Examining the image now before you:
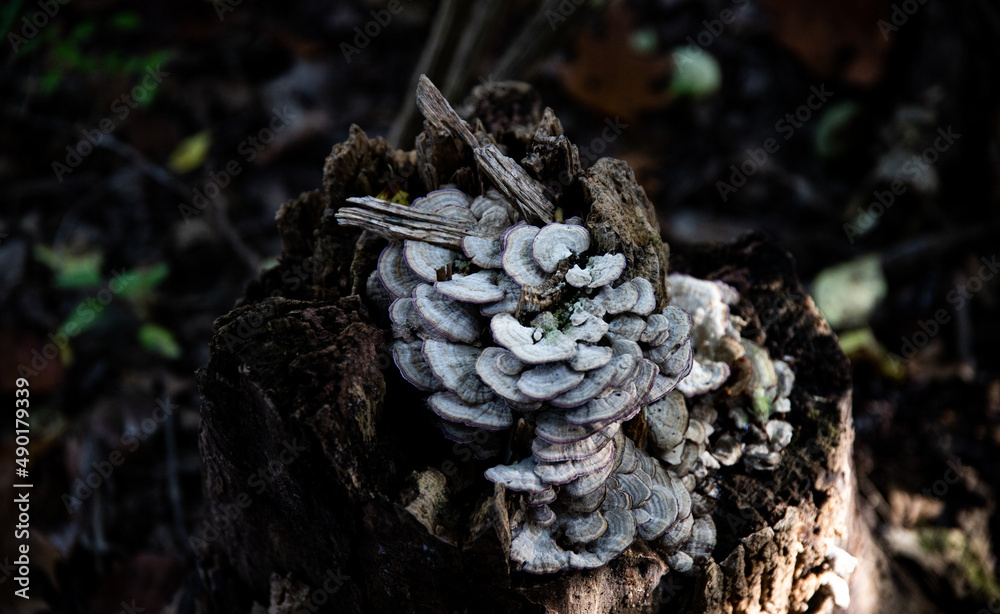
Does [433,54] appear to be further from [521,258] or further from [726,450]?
[726,450]

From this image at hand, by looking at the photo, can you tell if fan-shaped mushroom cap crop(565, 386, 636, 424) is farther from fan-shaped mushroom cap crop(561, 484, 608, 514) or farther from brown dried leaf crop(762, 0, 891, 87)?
brown dried leaf crop(762, 0, 891, 87)

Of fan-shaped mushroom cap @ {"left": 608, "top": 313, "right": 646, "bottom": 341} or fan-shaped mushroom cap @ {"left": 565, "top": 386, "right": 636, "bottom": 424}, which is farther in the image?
fan-shaped mushroom cap @ {"left": 608, "top": 313, "right": 646, "bottom": 341}

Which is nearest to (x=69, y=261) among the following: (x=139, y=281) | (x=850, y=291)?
(x=139, y=281)

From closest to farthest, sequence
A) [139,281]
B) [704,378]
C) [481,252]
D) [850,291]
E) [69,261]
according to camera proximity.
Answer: [481,252]
[704,378]
[139,281]
[69,261]
[850,291]

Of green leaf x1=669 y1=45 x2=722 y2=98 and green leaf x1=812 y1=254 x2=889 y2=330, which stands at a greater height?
green leaf x1=669 y1=45 x2=722 y2=98

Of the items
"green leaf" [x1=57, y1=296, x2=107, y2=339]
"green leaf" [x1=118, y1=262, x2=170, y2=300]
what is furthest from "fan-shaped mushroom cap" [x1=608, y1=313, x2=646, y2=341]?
"green leaf" [x1=57, y1=296, x2=107, y2=339]

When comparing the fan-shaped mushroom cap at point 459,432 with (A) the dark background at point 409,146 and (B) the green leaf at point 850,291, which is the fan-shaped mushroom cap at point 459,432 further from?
(B) the green leaf at point 850,291
